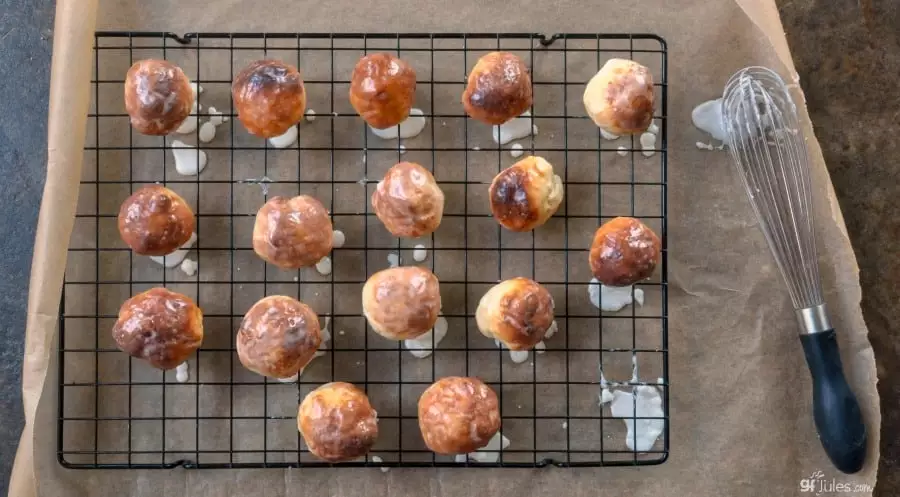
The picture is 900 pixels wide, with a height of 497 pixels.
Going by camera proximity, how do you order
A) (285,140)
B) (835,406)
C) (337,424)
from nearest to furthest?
1. (337,424)
2. (835,406)
3. (285,140)

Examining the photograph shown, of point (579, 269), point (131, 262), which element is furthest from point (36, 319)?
point (579, 269)

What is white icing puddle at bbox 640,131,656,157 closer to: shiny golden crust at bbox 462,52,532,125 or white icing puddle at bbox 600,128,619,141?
white icing puddle at bbox 600,128,619,141

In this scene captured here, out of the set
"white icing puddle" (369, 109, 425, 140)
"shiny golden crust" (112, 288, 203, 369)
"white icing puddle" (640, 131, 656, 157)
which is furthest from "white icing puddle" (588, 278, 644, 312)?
"shiny golden crust" (112, 288, 203, 369)

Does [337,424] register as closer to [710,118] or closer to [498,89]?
[498,89]

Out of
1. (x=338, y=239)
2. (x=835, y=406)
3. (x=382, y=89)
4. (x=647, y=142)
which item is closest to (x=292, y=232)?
(x=338, y=239)

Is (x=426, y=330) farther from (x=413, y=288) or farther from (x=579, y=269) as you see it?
(x=579, y=269)

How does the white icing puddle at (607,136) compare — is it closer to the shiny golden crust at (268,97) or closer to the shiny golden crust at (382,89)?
the shiny golden crust at (382,89)

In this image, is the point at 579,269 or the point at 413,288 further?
the point at 579,269
